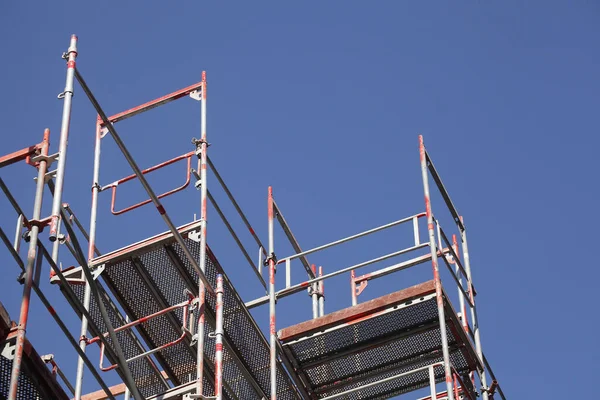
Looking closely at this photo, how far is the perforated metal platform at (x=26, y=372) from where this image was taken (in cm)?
1187

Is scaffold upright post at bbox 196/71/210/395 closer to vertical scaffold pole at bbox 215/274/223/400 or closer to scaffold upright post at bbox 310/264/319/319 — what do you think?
vertical scaffold pole at bbox 215/274/223/400

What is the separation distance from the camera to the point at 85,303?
1541cm

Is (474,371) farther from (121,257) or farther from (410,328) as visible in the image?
(121,257)

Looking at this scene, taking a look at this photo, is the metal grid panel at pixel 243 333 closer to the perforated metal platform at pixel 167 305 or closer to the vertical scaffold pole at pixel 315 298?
the perforated metal platform at pixel 167 305

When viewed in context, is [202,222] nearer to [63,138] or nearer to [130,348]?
[130,348]

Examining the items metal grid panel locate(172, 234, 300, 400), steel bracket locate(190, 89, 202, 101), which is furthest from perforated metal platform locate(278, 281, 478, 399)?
steel bracket locate(190, 89, 202, 101)

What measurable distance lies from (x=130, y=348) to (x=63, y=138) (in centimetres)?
368

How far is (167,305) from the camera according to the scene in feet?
52.6

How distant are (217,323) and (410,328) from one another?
3519 millimetres

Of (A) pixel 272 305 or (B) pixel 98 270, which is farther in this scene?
(A) pixel 272 305

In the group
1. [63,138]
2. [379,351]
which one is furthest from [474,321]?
[63,138]

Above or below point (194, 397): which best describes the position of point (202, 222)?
above

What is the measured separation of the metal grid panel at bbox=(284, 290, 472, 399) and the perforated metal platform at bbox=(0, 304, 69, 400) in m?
5.46

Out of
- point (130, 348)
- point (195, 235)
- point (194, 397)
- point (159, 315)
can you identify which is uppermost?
point (195, 235)
